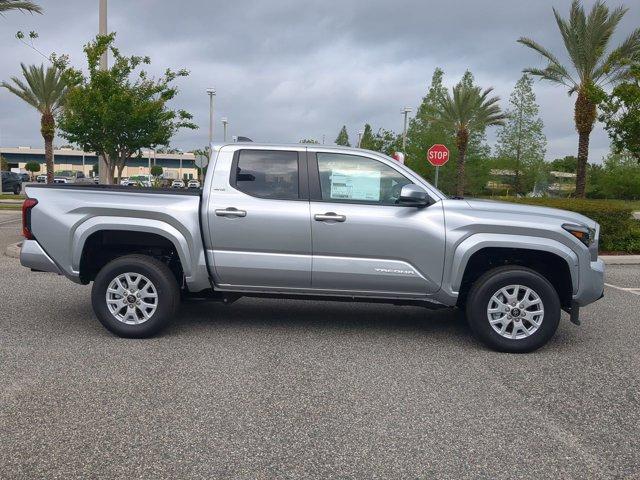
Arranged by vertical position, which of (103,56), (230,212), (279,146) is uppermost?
(103,56)

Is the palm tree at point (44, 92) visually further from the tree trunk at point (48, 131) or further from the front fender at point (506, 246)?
the front fender at point (506, 246)

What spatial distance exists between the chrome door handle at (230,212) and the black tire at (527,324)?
2277 mm

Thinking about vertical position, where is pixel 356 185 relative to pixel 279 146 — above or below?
below

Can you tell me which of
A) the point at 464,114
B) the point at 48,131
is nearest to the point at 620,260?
the point at 464,114

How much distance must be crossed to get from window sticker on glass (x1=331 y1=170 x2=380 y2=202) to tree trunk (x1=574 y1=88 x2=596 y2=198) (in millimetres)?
18793

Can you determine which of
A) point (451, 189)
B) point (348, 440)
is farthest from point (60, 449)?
point (451, 189)

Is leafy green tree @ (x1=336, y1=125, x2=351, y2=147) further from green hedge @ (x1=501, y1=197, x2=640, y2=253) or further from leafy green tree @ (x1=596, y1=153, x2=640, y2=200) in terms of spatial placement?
green hedge @ (x1=501, y1=197, x2=640, y2=253)

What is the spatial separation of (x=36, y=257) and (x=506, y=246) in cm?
444

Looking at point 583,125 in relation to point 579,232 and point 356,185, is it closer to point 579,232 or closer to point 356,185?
point 579,232

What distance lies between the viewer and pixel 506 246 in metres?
5.53

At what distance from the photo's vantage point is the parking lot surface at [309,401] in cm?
336

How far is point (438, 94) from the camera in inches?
1607

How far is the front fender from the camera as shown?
5.52 meters

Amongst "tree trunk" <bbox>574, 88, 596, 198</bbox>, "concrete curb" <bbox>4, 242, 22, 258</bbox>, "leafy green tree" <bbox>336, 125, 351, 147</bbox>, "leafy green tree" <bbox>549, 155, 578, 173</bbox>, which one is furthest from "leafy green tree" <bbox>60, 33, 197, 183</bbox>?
"leafy green tree" <bbox>549, 155, 578, 173</bbox>
